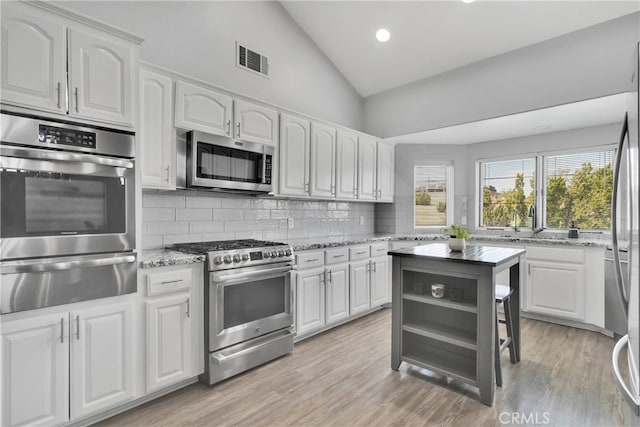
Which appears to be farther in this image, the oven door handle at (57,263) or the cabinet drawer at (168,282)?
the cabinet drawer at (168,282)

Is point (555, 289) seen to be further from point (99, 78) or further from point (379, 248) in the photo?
point (99, 78)

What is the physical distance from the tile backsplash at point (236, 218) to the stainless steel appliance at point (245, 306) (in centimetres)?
25

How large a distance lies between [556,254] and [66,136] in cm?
455

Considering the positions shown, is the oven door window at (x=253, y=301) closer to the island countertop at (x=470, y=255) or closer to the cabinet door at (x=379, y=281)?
the island countertop at (x=470, y=255)

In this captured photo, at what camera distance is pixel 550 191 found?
14.8 feet

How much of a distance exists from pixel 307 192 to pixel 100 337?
7.45ft

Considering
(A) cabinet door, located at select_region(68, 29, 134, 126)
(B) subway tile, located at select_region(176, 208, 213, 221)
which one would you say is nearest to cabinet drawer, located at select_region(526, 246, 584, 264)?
(B) subway tile, located at select_region(176, 208, 213, 221)

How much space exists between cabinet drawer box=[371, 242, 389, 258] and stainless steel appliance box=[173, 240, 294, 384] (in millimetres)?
1410

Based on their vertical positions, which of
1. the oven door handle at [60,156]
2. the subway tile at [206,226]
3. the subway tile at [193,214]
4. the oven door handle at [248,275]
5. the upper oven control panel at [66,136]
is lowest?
the oven door handle at [248,275]

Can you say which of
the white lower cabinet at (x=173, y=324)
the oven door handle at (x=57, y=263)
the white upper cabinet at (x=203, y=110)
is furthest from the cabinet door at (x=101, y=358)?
the white upper cabinet at (x=203, y=110)

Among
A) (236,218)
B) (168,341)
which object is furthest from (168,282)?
(236,218)

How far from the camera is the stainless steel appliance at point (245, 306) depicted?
2477 millimetres

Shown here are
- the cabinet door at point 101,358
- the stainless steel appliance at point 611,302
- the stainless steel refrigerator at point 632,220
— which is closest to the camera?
the stainless steel refrigerator at point 632,220

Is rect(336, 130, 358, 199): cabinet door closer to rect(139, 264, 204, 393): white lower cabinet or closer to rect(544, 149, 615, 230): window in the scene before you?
rect(139, 264, 204, 393): white lower cabinet
